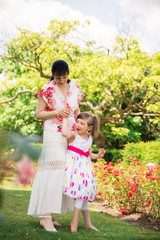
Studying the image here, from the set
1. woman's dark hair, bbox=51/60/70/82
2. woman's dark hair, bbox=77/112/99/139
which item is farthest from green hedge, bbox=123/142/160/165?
woman's dark hair, bbox=51/60/70/82

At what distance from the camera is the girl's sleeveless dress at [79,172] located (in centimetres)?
303

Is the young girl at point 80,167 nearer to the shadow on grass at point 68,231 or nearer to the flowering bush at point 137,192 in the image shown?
the shadow on grass at point 68,231

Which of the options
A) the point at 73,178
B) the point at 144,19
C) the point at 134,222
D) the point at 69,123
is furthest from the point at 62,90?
the point at 144,19

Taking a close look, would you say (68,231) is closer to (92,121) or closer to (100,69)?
(92,121)

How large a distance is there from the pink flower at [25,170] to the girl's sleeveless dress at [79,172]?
2.42 meters

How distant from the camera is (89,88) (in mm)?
11484

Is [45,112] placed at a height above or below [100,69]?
below

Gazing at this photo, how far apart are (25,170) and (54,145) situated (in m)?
2.45

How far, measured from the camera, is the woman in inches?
119

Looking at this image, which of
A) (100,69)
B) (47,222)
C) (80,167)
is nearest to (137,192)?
(80,167)

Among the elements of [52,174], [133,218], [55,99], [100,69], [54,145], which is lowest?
[133,218]

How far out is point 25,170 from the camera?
0.65 meters

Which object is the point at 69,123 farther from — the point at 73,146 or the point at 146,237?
the point at 146,237

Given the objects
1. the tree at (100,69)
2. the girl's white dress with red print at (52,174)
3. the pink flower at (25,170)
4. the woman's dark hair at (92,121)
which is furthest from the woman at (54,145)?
the tree at (100,69)
